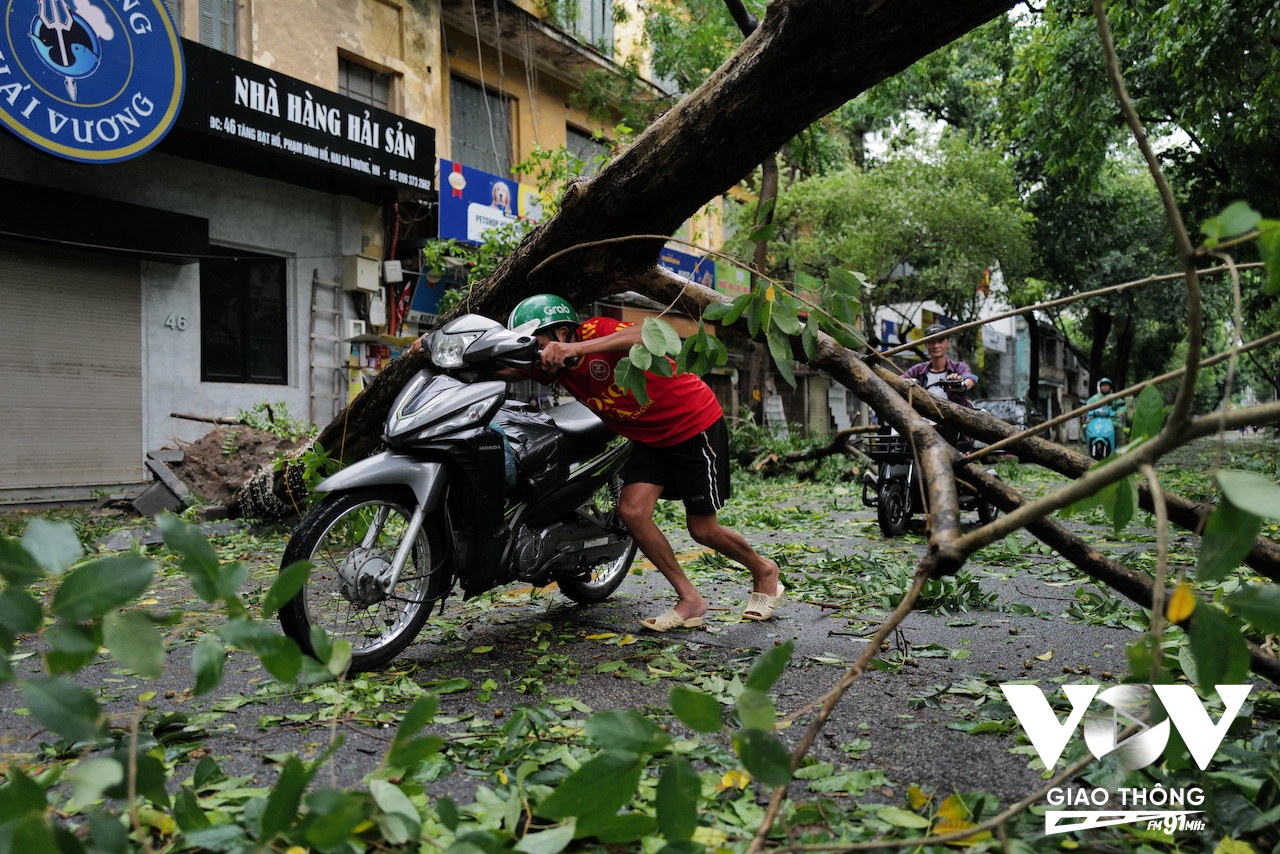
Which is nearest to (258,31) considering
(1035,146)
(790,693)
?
(1035,146)

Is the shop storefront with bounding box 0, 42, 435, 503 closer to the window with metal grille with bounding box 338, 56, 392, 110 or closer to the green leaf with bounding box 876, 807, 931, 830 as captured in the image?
the window with metal grille with bounding box 338, 56, 392, 110


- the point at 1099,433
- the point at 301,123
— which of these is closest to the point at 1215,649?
the point at 301,123

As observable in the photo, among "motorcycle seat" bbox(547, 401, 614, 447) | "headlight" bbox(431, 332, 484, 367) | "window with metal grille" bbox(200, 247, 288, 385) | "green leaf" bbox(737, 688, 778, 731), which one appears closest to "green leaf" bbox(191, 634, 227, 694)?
"green leaf" bbox(737, 688, 778, 731)

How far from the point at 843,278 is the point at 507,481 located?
1637 millimetres

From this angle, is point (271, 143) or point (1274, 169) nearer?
point (271, 143)

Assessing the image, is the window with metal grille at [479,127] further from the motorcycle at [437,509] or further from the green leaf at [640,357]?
the green leaf at [640,357]

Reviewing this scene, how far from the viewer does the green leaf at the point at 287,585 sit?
4.73 feet

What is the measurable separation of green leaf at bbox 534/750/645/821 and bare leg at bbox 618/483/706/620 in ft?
8.31

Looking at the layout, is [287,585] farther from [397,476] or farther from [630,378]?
[397,476]

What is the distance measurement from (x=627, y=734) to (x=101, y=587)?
88 centimetres

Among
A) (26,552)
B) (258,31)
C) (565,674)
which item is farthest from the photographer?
(258,31)

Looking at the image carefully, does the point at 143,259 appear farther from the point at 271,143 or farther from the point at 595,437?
the point at 595,437

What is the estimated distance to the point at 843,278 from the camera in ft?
9.82

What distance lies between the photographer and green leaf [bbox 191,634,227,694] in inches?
56.2
